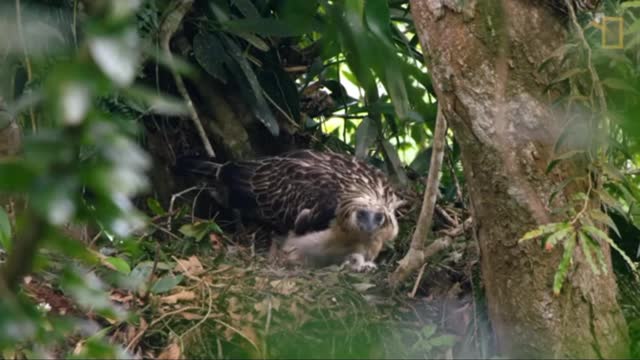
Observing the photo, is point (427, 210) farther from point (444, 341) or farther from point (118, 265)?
point (118, 265)

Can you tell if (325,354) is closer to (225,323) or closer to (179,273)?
(225,323)

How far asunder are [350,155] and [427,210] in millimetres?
2068

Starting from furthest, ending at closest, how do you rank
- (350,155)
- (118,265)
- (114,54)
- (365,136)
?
(350,155) → (365,136) → (118,265) → (114,54)

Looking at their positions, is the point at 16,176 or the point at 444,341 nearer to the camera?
the point at 16,176

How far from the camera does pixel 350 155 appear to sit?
5.69 metres

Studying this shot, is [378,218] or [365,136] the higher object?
[365,136]

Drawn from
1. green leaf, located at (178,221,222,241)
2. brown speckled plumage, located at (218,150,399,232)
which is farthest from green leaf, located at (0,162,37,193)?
brown speckled plumage, located at (218,150,399,232)

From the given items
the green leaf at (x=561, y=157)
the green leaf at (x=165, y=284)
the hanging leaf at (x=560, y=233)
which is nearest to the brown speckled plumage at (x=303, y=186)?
the green leaf at (x=165, y=284)

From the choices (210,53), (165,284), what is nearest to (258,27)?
(210,53)

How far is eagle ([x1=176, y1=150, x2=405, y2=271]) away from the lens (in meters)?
5.03

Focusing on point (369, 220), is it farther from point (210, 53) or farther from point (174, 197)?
point (210, 53)

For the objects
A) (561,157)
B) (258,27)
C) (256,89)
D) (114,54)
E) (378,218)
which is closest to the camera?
(114,54)

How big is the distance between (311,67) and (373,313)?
1.79 metres

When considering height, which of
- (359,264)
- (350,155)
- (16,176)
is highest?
(16,176)
